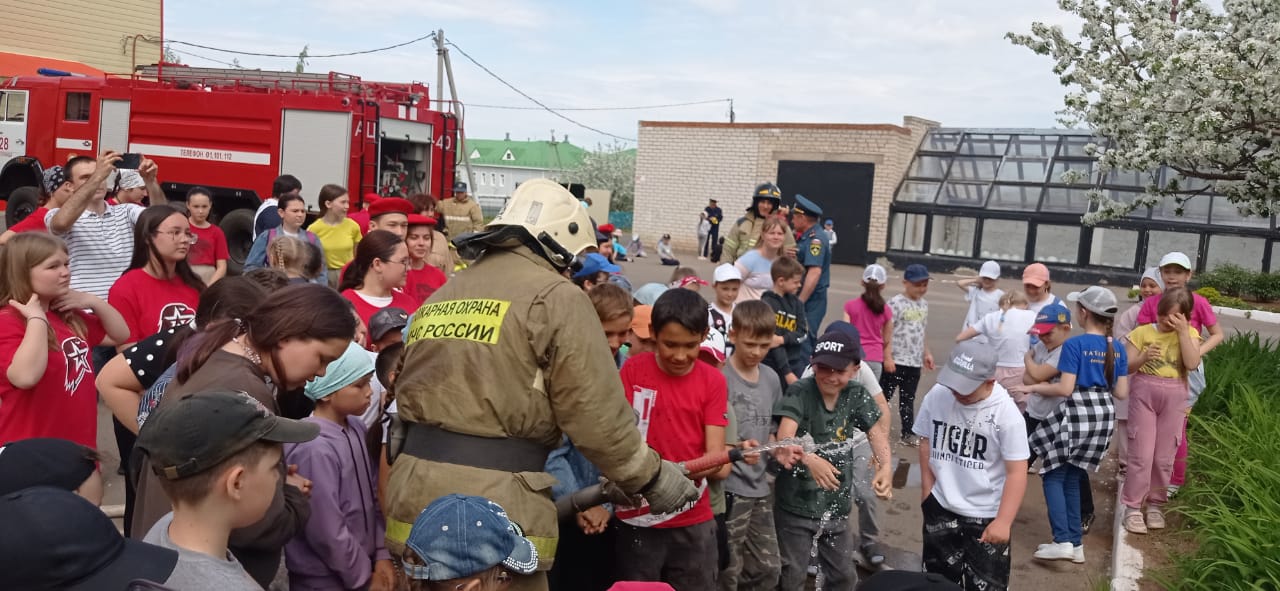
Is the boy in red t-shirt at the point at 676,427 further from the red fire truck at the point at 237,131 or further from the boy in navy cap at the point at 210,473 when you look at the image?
the red fire truck at the point at 237,131

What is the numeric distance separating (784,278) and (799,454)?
10.4 feet

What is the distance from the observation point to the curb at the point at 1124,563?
5250 millimetres

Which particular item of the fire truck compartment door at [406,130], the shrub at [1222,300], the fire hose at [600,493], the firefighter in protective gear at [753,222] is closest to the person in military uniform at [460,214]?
the fire truck compartment door at [406,130]

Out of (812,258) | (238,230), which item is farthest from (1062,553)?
(238,230)

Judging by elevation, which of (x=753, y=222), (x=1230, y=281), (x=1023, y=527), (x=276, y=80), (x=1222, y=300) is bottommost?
(x=1023, y=527)

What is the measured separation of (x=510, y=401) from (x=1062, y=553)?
14.6ft

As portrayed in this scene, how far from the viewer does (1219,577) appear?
4707 mm

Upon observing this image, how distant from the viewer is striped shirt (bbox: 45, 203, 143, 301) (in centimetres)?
596

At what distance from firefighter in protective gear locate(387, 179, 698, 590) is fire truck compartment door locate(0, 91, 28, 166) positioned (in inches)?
680

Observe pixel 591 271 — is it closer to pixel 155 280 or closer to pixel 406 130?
pixel 155 280

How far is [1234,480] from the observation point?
5.75 metres

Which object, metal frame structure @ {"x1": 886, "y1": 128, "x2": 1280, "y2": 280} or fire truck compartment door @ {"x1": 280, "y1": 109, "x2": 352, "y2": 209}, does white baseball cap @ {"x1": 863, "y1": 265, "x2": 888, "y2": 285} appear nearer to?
fire truck compartment door @ {"x1": 280, "y1": 109, "x2": 352, "y2": 209}

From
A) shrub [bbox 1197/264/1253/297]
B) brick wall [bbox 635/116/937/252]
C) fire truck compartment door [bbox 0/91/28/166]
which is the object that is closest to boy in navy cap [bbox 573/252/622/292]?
fire truck compartment door [bbox 0/91/28/166]

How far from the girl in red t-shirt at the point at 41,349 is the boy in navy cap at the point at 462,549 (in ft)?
7.75
